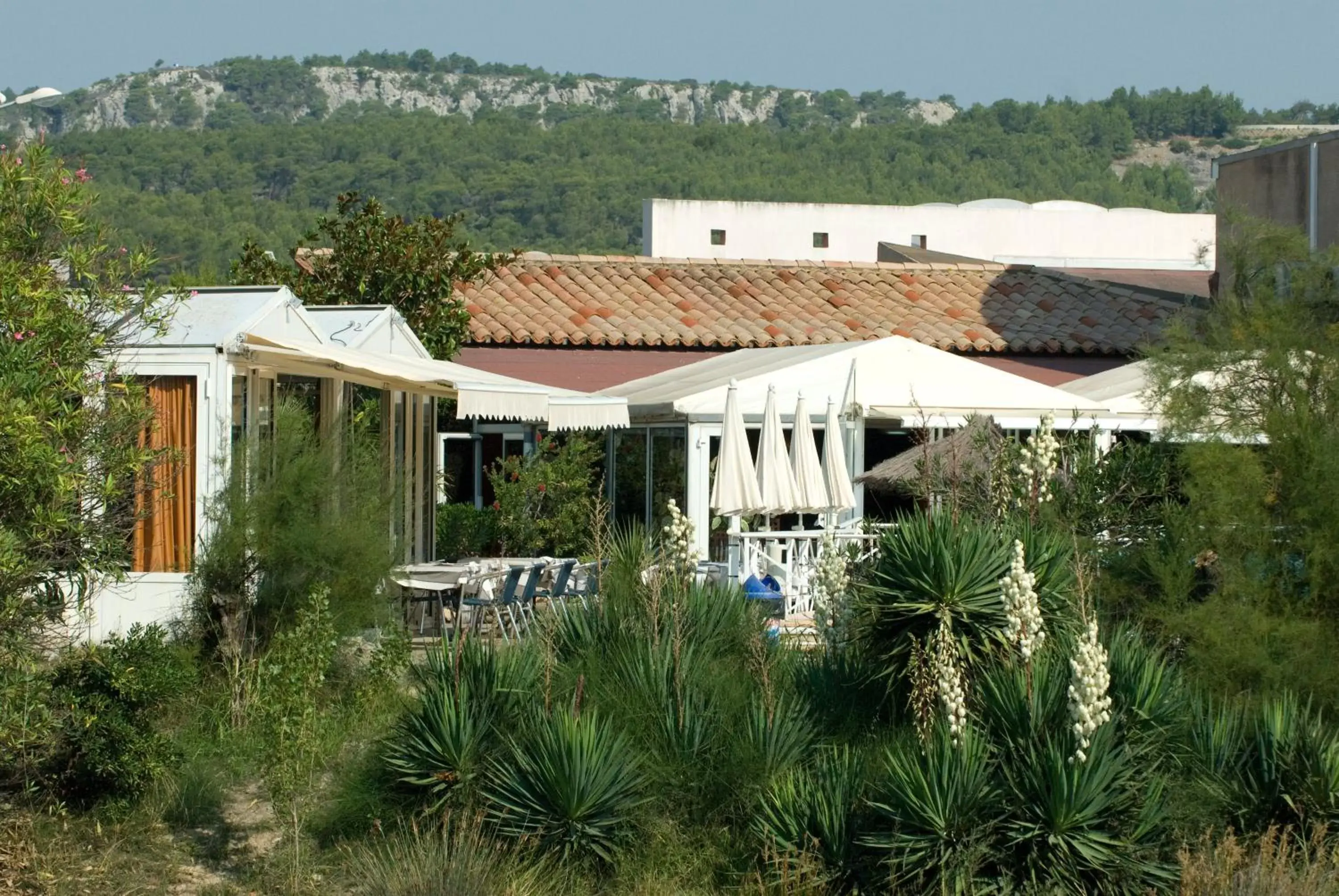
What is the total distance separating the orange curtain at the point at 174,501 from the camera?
38.1ft

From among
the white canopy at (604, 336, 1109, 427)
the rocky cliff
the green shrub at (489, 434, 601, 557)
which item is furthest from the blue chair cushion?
the rocky cliff

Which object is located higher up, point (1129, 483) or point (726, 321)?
point (726, 321)

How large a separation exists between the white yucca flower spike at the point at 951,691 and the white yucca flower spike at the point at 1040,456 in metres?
1.85

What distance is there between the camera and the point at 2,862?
8133mm

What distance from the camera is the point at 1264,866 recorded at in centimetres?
727

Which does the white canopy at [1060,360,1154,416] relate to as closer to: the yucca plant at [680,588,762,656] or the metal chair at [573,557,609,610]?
the metal chair at [573,557,609,610]

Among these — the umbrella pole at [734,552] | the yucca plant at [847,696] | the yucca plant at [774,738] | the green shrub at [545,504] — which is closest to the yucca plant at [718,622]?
the yucca plant at [847,696]

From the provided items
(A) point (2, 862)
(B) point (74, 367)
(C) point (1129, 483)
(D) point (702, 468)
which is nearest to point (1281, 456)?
(C) point (1129, 483)

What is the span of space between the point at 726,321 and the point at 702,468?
7.46m

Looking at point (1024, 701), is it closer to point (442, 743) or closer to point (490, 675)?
point (490, 675)

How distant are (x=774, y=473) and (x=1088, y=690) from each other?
824 centimetres

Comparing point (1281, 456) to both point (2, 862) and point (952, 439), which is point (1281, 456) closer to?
point (952, 439)

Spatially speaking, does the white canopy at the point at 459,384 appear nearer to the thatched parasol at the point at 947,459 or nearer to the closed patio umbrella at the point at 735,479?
the closed patio umbrella at the point at 735,479

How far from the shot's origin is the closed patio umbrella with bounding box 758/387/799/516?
15.3 metres
